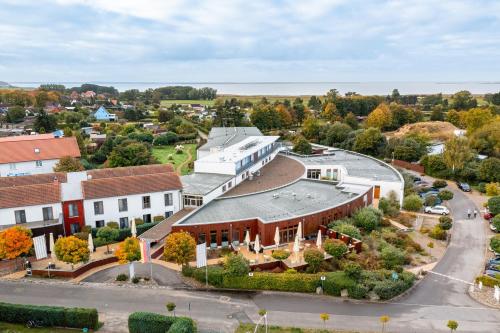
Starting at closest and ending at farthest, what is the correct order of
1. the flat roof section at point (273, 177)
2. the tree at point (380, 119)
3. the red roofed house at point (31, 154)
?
the flat roof section at point (273, 177), the red roofed house at point (31, 154), the tree at point (380, 119)

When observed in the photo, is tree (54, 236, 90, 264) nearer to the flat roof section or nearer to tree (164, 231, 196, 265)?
tree (164, 231, 196, 265)

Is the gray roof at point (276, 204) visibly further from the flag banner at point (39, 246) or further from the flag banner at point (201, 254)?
the flag banner at point (39, 246)

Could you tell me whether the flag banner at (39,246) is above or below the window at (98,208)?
below

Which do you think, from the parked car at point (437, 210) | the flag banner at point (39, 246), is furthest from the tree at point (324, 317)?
the parked car at point (437, 210)

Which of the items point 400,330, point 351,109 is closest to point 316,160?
point 400,330

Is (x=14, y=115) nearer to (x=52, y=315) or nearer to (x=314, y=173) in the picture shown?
(x=314, y=173)

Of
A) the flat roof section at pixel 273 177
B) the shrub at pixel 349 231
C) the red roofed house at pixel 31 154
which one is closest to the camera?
the shrub at pixel 349 231

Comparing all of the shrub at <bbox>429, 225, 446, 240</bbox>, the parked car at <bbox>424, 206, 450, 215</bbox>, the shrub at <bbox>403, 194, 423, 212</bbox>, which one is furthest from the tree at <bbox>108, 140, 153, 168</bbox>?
the shrub at <bbox>429, 225, 446, 240</bbox>
